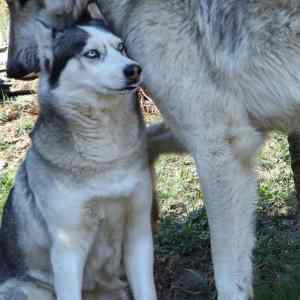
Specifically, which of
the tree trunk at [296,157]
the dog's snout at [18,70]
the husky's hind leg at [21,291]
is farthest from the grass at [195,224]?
the dog's snout at [18,70]

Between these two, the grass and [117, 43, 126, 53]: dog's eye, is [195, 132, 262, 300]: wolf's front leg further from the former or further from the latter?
[117, 43, 126, 53]: dog's eye

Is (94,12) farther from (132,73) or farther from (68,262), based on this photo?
(68,262)

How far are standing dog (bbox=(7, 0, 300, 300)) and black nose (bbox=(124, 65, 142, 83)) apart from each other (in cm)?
40

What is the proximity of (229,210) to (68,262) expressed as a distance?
32.9 inches

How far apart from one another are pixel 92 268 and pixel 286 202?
1988 millimetres

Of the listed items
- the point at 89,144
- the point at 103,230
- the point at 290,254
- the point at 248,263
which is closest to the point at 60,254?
the point at 103,230

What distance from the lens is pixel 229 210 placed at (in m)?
4.54

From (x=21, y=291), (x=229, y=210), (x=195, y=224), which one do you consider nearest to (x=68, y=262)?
(x=21, y=291)

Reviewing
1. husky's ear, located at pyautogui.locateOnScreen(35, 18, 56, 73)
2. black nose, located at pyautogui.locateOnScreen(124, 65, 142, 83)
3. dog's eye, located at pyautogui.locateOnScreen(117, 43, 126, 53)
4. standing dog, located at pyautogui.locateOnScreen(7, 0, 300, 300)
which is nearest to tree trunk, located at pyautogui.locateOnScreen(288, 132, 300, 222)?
standing dog, located at pyautogui.locateOnScreen(7, 0, 300, 300)

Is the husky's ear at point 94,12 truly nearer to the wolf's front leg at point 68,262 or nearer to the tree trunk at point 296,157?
the wolf's front leg at point 68,262

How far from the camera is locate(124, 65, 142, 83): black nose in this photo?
412 cm

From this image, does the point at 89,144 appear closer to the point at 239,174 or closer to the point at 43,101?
the point at 43,101

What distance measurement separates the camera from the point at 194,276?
5.56m

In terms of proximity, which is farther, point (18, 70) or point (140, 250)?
point (18, 70)
